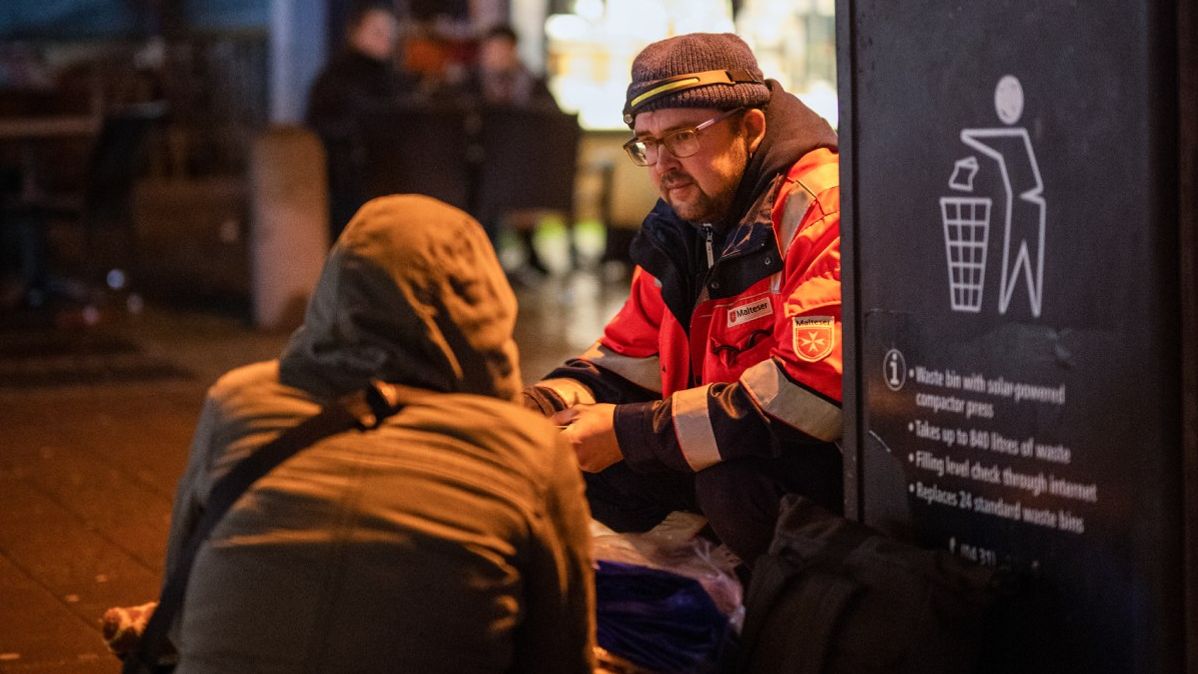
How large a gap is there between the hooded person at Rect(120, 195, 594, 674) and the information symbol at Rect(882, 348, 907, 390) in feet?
3.12

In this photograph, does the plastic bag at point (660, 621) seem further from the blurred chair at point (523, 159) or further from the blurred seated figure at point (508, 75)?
the blurred seated figure at point (508, 75)

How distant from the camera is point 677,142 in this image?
3807 mm

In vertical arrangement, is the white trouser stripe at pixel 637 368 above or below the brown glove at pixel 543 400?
above

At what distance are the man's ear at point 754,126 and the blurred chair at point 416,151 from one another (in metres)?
7.09

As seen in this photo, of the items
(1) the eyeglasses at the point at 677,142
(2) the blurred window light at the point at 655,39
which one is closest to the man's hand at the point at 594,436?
(1) the eyeglasses at the point at 677,142

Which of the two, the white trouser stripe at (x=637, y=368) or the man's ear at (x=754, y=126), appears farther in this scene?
the white trouser stripe at (x=637, y=368)

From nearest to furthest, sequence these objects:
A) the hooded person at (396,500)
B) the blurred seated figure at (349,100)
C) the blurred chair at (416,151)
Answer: the hooded person at (396,500)
the blurred chair at (416,151)
the blurred seated figure at (349,100)

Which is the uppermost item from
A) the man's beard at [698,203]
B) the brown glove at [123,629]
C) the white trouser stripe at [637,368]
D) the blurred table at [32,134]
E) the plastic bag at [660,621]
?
the blurred table at [32,134]

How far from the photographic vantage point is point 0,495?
575cm

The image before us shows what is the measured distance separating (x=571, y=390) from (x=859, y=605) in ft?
3.97

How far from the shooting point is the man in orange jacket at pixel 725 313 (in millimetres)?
3531

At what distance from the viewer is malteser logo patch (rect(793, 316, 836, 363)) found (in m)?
3.50

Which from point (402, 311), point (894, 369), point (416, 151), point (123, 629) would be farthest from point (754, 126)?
point (416, 151)

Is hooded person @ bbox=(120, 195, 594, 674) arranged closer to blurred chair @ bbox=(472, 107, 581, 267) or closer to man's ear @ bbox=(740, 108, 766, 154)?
man's ear @ bbox=(740, 108, 766, 154)
